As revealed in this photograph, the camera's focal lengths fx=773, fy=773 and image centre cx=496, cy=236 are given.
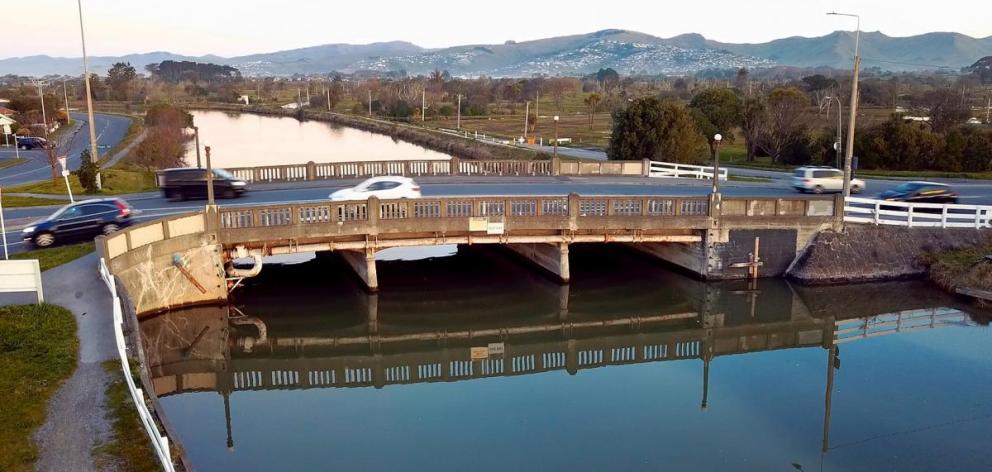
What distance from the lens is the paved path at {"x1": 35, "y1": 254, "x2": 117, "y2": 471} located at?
42.3ft

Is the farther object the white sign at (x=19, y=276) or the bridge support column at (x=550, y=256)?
the bridge support column at (x=550, y=256)

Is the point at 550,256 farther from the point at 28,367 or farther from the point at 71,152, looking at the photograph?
the point at 71,152

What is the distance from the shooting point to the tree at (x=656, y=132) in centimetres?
5475

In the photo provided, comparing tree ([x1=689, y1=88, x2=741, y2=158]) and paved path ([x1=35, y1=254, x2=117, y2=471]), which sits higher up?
tree ([x1=689, y1=88, x2=741, y2=158])

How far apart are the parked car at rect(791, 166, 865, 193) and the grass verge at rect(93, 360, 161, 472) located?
34662mm

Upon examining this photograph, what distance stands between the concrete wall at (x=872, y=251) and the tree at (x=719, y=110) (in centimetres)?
3981

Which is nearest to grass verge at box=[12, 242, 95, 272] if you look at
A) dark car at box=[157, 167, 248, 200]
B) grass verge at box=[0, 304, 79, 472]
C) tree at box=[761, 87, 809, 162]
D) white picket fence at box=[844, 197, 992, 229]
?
grass verge at box=[0, 304, 79, 472]

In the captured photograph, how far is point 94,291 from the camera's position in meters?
22.1

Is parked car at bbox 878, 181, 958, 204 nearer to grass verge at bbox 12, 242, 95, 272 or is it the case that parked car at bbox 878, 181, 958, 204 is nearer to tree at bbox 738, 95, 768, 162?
tree at bbox 738, 95, 768, 162

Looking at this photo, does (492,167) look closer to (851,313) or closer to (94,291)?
(851,313)

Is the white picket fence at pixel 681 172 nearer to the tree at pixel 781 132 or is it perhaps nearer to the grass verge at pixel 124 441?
the tree at pixel 781 132

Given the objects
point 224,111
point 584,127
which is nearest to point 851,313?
point 584,127

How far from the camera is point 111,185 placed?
1831 inches

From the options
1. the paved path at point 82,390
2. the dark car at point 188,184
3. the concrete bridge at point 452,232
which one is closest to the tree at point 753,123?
the concrete bridge at point 452,232
